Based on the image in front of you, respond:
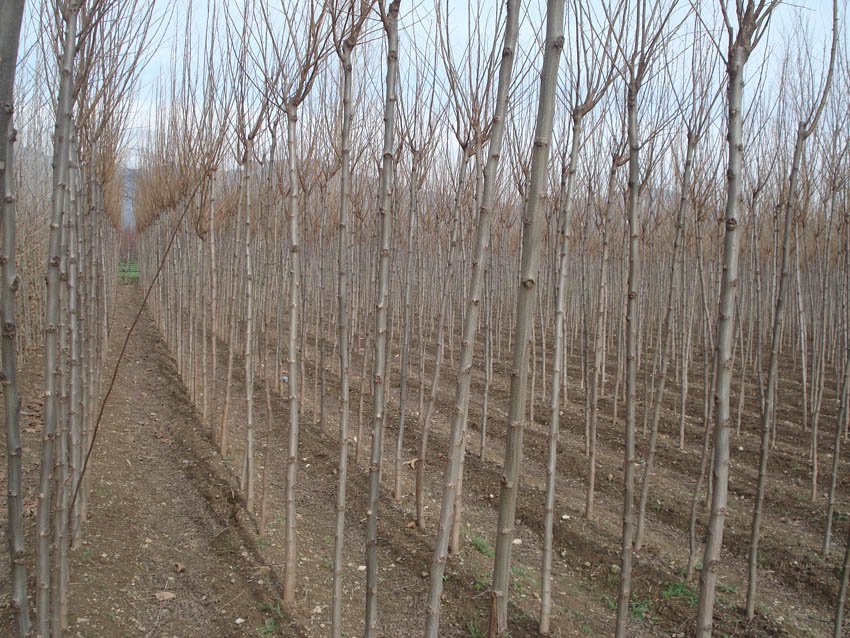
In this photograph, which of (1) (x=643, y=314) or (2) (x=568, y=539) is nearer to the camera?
(2) (x=568, y=539)

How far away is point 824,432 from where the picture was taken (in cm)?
668

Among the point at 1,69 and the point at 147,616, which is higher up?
the point at 1,69

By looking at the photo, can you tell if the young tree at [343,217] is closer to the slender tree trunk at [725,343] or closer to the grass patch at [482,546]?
the slender tree trunk at [725,343]

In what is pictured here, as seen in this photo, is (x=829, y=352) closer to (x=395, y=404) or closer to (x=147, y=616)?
(x=395, y=404)

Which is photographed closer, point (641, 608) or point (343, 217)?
point (343, 217)

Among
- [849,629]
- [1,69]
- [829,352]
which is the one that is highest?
[1,69]

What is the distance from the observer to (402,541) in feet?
13.2

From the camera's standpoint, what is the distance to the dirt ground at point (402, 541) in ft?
10.3

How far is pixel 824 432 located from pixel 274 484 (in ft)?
19.7

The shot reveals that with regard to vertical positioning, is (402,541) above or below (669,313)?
below

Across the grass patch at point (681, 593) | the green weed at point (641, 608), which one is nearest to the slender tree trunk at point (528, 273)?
the green weed at point (641, 608)

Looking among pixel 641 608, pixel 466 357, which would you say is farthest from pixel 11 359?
pixel 641 608

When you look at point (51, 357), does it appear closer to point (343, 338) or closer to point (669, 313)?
point (343, 338)

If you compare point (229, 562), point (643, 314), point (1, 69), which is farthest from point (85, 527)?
point (643, 314)
